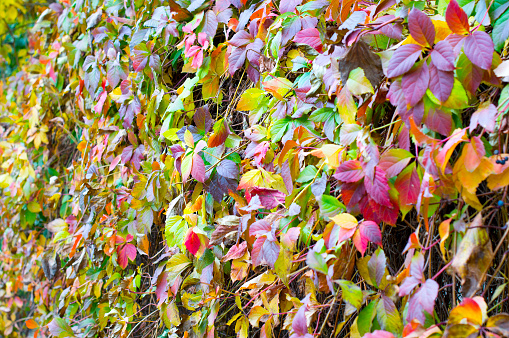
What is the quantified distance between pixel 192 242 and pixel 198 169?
18 centimetres

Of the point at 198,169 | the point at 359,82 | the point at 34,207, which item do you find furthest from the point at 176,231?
the point at 34,207

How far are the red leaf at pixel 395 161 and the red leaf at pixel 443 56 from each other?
13cm

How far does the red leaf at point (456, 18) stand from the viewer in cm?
57

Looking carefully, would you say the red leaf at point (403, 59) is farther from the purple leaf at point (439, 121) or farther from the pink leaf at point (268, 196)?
the pink leaf at point (268, 196)

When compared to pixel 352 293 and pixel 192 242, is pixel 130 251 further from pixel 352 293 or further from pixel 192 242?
pixel 352 293

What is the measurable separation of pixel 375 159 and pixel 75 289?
1.40 meters

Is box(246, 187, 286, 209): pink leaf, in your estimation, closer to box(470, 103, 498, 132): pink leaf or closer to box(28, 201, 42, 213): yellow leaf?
box(470, 103, 498, 132): pink leaf

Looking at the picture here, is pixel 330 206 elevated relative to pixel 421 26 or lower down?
lower down

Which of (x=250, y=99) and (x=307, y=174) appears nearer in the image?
(x=307, y=174)

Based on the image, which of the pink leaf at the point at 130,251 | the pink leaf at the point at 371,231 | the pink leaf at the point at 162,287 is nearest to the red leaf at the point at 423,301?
the pink leaf at the point at 371,231

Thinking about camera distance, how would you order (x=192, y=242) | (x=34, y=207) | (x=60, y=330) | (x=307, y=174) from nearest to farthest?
(x=307, y=174), (x=192, y=242), (x=60, y=330), (x=34, y=207)

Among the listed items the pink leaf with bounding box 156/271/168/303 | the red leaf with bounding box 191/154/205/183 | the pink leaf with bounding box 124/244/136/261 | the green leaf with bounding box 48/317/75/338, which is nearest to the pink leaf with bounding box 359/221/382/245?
the red leaf with bounding box 191/154/205/183

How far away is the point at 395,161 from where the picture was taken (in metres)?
0.63

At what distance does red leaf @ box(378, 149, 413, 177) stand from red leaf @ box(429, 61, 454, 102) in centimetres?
10
